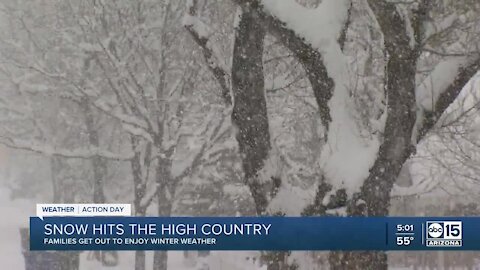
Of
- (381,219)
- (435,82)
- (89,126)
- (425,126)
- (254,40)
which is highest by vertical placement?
(89,126)

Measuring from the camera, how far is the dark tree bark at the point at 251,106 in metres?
5.94

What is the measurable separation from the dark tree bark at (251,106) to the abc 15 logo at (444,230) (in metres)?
1.79

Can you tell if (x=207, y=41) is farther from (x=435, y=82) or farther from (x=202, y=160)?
(x=202, y=160)

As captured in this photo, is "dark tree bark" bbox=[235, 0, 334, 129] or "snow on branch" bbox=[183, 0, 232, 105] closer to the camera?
"dark tree bark" bbox=[235, 0, 334, 129]

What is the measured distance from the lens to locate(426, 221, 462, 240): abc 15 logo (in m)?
6.20

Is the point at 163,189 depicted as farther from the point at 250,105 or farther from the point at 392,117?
the point at 392,117

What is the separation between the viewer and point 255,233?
6.08 m

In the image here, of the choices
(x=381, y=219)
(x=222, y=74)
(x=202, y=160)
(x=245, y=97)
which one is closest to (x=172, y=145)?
(x=202, y=160)

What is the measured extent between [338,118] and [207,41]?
1.84 meters

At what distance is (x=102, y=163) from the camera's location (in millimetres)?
13836

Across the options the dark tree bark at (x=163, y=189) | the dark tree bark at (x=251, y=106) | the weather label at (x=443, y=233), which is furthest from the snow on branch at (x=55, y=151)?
the weather label at (x=443, y=233)

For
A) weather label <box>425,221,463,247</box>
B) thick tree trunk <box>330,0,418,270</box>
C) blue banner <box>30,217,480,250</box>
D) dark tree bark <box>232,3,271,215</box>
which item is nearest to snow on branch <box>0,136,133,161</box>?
blue banner <box>30,217,480,250</box>

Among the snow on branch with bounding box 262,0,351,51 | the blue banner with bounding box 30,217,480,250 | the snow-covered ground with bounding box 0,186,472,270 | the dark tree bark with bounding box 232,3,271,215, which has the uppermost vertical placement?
the snow on branch with bounding box 262,0,351,51

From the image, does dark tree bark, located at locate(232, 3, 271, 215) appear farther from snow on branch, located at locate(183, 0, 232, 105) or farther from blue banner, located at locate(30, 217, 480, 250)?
snow on branch, located at locate(183, 0, 232, 105)
